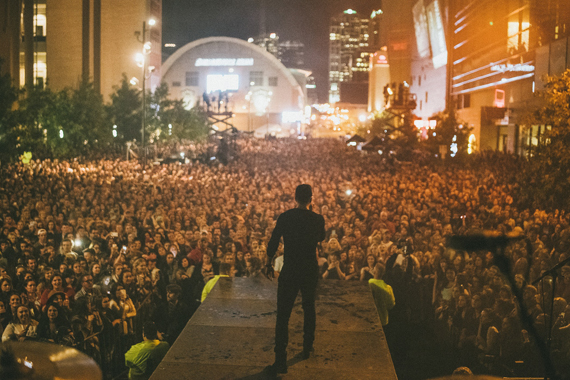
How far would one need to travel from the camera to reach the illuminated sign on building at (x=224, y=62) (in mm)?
96688

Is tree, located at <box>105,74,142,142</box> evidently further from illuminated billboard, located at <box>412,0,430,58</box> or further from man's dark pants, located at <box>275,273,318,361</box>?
man's dark pants, located at <box>275,273,318,361</box>

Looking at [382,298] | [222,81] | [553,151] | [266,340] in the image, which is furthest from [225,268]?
[222,81]

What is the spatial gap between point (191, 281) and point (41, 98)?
31.1 meters

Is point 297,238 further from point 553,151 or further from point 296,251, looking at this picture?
point 553,151

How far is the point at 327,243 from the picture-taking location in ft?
33.4

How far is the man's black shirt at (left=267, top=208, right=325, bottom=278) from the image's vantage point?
498 cm

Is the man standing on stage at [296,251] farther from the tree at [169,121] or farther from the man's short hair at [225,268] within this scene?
the tree at [169,121]

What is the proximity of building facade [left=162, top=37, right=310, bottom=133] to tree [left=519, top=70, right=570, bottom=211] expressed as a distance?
82.2m

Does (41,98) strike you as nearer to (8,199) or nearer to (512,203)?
(8,199)

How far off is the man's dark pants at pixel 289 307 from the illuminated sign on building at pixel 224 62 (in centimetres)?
9440

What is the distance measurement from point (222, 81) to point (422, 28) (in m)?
38.5

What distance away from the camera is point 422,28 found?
67688 millimetres

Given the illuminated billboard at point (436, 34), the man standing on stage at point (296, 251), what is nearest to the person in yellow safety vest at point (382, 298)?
the man standing on stage at point (296, 251)

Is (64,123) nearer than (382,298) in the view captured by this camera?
No
